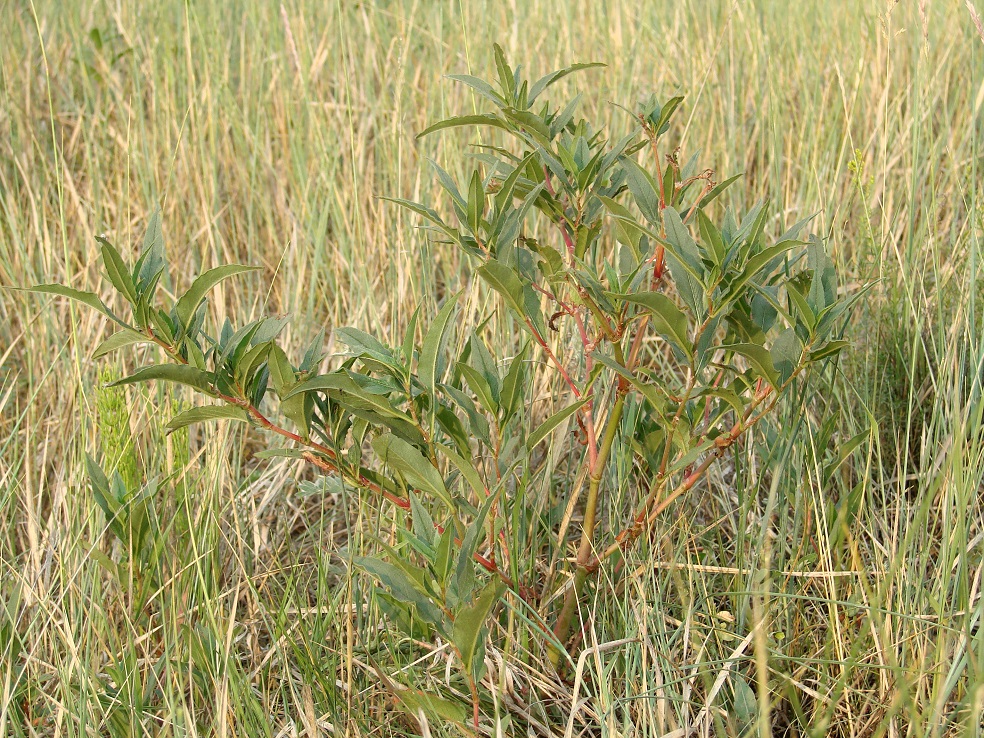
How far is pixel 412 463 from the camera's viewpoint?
40.6 inches

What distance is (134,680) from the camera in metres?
1.12

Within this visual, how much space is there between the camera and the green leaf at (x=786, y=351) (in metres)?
0.99

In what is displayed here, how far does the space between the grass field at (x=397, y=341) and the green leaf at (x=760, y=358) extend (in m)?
0.22

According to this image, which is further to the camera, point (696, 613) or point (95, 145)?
point (95, 145)

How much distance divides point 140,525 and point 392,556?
514 millimetres

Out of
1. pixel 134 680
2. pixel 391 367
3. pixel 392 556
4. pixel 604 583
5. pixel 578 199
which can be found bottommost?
pixel 134 680

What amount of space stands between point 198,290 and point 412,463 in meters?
0.30

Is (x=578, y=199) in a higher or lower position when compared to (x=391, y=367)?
higher

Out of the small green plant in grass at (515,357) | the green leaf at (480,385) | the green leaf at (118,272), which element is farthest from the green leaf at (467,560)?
the green leaf at (118,272)

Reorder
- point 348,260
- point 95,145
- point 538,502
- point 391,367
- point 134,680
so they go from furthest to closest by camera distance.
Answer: point 95,145
point 348,260
point 538,502
point 134,680
point 391,367

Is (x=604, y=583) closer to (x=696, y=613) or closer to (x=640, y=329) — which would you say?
(x=696, y=613)

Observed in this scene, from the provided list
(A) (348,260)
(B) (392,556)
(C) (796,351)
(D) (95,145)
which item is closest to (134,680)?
(B) (392,556)

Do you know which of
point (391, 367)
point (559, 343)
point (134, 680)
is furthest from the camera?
point (559, 343)

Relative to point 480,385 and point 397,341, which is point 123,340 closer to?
point 480,385
